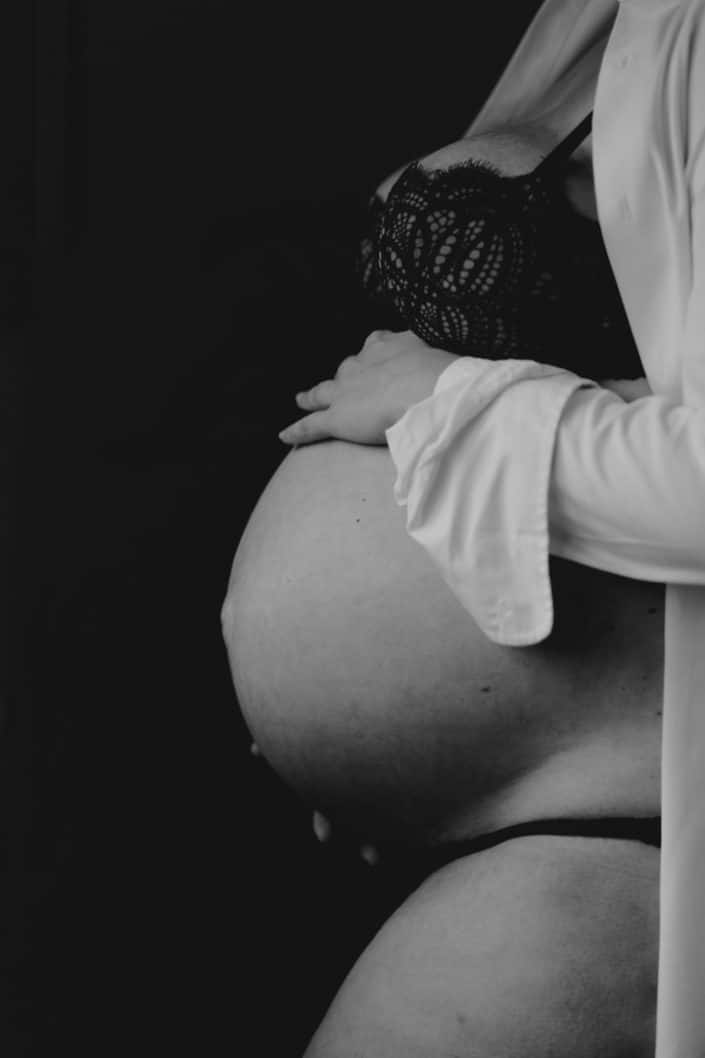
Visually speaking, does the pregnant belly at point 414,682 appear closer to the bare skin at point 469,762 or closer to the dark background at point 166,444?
the bare skin at point 469,762

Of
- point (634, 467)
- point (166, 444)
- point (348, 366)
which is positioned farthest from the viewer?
point (166, 444)

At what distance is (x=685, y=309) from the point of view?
0.86m

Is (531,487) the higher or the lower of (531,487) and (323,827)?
the higher

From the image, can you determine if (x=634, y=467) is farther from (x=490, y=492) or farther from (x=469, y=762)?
(x=469, y=762)

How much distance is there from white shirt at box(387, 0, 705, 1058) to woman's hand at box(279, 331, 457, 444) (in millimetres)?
85

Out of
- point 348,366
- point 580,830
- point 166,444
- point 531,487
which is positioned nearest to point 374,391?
point 348,366

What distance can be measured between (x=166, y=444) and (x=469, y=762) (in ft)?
2.26

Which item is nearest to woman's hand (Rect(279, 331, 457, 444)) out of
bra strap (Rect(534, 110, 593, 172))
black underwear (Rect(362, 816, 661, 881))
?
bra strap (Rect(534, 110, 593, 172))

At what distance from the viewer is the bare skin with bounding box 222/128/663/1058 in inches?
33.9

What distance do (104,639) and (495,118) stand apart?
0.70 m

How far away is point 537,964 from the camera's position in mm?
854

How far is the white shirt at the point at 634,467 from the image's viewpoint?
0.81 meters

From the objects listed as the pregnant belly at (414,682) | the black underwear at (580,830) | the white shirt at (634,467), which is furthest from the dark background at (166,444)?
the white shirt at (634,467)

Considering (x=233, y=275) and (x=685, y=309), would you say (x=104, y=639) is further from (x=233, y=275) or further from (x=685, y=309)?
(x=685, y=309)
